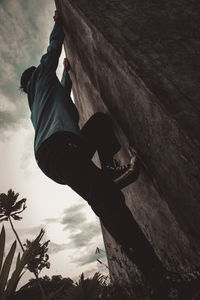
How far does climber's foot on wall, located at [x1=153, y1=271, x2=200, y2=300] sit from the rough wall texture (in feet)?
0.68

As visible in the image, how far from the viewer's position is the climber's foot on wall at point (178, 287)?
1.20 metres

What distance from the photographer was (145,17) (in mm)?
1647

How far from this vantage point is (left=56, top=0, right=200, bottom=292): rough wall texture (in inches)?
43.4

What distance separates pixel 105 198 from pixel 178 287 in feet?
2.33

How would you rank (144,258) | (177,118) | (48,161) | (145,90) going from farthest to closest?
(48,161) → (144,258) → (145,90) → (177,118)

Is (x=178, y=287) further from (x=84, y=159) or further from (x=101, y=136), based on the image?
(x=101, y=136)

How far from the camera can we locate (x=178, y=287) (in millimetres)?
1245

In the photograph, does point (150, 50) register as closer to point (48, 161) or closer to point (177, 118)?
point (177, 118)

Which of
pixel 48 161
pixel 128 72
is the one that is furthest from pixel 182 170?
pixel 48 161

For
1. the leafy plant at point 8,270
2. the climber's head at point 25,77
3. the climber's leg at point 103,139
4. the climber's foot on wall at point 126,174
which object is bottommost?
the leafy plant at point 8,270

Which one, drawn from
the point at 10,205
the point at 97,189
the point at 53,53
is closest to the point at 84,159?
the point at 97,189

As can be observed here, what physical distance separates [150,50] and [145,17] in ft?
1.45

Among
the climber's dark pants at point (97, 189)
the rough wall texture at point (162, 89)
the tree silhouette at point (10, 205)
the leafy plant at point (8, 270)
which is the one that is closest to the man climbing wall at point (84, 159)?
the climber's dark pants at point (97, 189)

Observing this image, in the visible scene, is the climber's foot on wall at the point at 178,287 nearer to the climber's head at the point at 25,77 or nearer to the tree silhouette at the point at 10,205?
the climber's head at the point at 25,77
